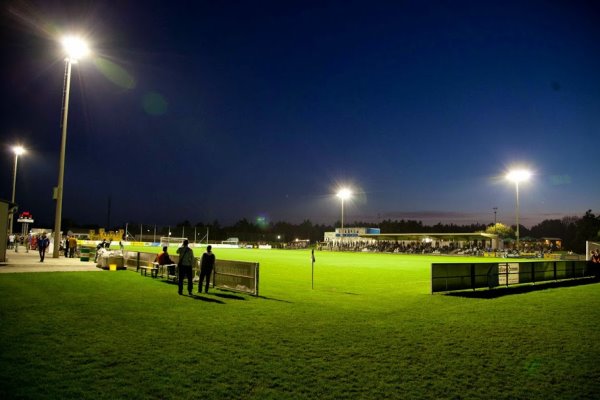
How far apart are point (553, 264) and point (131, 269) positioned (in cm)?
2472

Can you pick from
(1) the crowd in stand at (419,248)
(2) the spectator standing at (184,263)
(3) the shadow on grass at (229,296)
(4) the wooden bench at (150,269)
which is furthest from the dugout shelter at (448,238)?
(2) the spectator standing at (184,263)

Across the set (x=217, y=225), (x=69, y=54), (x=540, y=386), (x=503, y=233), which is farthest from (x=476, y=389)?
(x=217, y=225)

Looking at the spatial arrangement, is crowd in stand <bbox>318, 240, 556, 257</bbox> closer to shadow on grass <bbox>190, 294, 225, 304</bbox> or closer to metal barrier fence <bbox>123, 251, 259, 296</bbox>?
metal barrier fence <bbox>123, 251, 259, 296</bbox>

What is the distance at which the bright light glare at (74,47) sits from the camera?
23.0 metres

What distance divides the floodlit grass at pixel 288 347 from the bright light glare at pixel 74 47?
1560 centimetres

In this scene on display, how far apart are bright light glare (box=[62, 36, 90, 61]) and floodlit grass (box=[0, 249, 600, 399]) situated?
1560 cm

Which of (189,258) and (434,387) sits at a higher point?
(189,258)

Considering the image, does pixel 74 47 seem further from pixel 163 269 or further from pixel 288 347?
pixel 288 347

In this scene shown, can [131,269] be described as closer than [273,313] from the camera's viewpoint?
No

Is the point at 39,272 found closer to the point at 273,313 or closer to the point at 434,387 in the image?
the point at 273,313

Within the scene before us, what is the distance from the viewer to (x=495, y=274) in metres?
18.6

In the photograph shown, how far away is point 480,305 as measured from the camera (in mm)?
13305

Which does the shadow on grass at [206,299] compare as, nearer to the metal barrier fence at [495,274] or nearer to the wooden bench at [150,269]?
the wooden bench at [150,269]

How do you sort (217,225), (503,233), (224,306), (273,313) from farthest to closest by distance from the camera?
(217,225)
(503,233)
(224,306)
(273,313)
